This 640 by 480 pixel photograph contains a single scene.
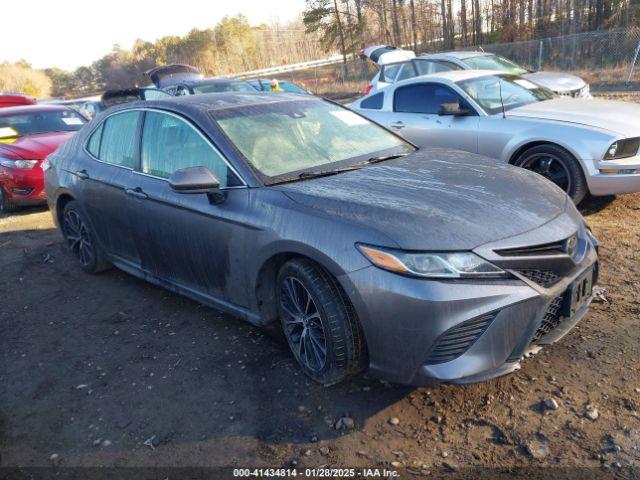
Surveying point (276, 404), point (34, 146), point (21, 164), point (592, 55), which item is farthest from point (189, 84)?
point (592, 55)

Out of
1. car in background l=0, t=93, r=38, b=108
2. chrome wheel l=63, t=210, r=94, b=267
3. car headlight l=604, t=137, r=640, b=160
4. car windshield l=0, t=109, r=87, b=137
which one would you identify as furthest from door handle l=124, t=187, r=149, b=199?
car in background l=0, t=93, r=38, b=108

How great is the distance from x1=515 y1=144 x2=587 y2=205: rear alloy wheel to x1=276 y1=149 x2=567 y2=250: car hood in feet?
7.08

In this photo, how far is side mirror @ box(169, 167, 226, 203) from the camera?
10.2 feet

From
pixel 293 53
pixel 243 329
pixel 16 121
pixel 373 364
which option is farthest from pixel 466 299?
pixel 293 53

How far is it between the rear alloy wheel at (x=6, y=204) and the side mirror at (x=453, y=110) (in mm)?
6467

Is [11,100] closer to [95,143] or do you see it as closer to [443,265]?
[95,143]

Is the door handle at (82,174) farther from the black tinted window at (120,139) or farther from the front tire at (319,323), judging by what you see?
the front tire at (319,323)

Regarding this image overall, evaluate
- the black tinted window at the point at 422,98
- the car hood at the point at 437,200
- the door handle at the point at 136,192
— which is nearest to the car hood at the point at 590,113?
the black tinted window at the point at 422,98

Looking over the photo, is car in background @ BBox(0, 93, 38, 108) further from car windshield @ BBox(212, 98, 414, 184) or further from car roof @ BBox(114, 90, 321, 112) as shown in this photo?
car windshield @ BBox(212, 98, 414, 184)

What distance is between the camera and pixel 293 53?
6925 cm

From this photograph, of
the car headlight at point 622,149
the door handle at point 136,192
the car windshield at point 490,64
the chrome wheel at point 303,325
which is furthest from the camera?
the car windshield at point 490,64

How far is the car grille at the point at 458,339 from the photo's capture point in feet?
7.88

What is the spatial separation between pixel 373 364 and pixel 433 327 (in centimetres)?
42

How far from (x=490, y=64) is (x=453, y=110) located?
449 cm
